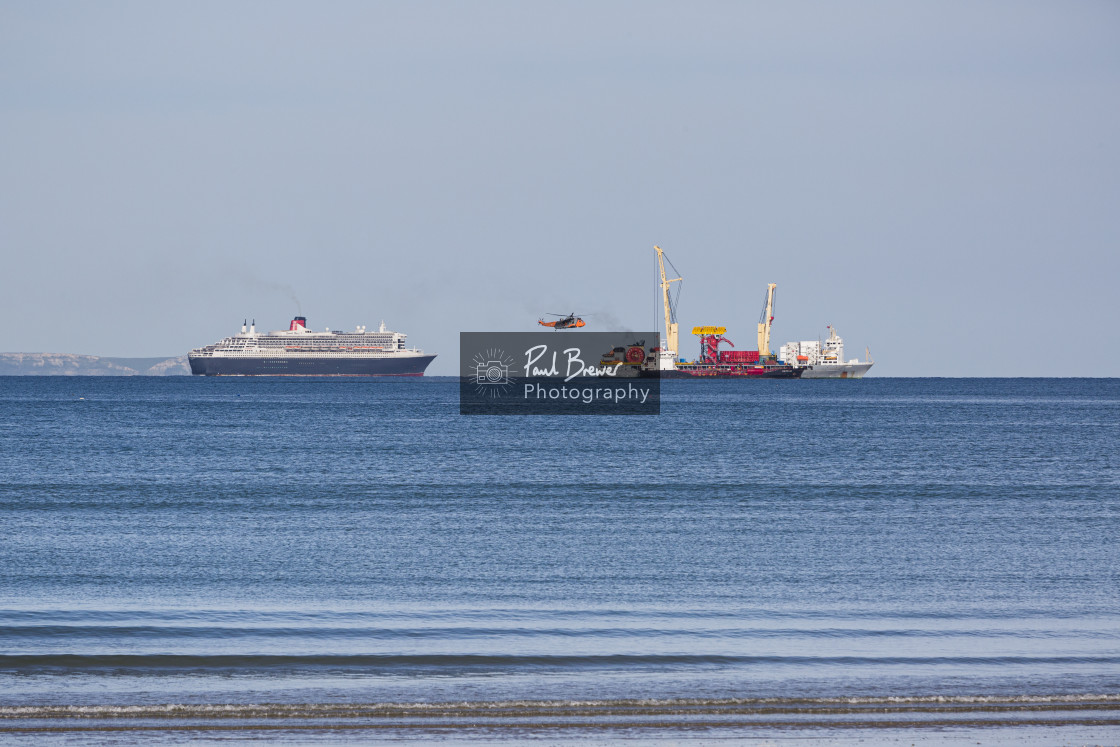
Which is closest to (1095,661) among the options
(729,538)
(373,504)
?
(729,538)

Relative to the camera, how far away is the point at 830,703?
10.8 metres

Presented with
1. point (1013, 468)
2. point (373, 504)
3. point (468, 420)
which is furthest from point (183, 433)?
point (1013, 468)

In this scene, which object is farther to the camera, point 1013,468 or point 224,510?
point 1013,468

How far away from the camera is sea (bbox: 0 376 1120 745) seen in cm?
1030

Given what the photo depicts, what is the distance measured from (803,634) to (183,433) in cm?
5114

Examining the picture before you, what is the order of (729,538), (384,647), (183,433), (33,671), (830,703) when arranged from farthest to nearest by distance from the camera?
(183,433) < (729,538) < (384,647) < (33,671) < (830,703)

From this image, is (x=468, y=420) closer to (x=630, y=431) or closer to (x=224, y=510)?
(x=630, y=431)

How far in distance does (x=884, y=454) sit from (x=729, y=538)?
27.5m

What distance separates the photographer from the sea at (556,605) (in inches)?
405

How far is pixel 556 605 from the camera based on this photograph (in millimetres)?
16109

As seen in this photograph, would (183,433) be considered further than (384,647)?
Yes

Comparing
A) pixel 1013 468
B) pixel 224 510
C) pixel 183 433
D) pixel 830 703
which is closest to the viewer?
pixel 830 703

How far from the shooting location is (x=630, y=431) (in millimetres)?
66375

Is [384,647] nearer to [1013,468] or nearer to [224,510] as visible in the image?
[224,510]
